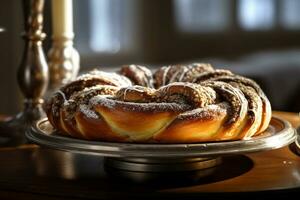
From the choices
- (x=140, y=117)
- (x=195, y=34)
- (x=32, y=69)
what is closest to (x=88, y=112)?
Result: (x=140, y=117)

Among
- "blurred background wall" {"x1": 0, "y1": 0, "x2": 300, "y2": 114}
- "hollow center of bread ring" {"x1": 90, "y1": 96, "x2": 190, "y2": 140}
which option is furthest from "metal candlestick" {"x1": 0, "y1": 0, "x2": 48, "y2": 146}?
"blurred background wall" {"x1": 0, "y1": 0, "x2": 300, "y2": 114}

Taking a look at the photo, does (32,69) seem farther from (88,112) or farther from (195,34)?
(195,34)

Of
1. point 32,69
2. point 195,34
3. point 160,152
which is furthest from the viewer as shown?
point 195,34

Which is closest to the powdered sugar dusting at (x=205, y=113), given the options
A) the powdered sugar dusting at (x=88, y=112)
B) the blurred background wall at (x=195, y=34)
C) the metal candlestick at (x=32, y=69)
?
the powdered sugar dusting at (x=88, y=112)

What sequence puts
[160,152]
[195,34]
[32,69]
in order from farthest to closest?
[195,34] < [32,69] < [160,152]

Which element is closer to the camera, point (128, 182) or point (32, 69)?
point (128, 182)

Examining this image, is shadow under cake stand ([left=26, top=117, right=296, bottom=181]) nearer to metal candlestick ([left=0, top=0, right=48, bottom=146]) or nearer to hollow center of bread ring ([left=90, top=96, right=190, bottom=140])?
hollow center of bread ring ([left=90, top=96, right=190, bottom=140])

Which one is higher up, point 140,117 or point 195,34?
point 140,117

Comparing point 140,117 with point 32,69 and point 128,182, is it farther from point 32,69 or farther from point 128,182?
point 32,69
